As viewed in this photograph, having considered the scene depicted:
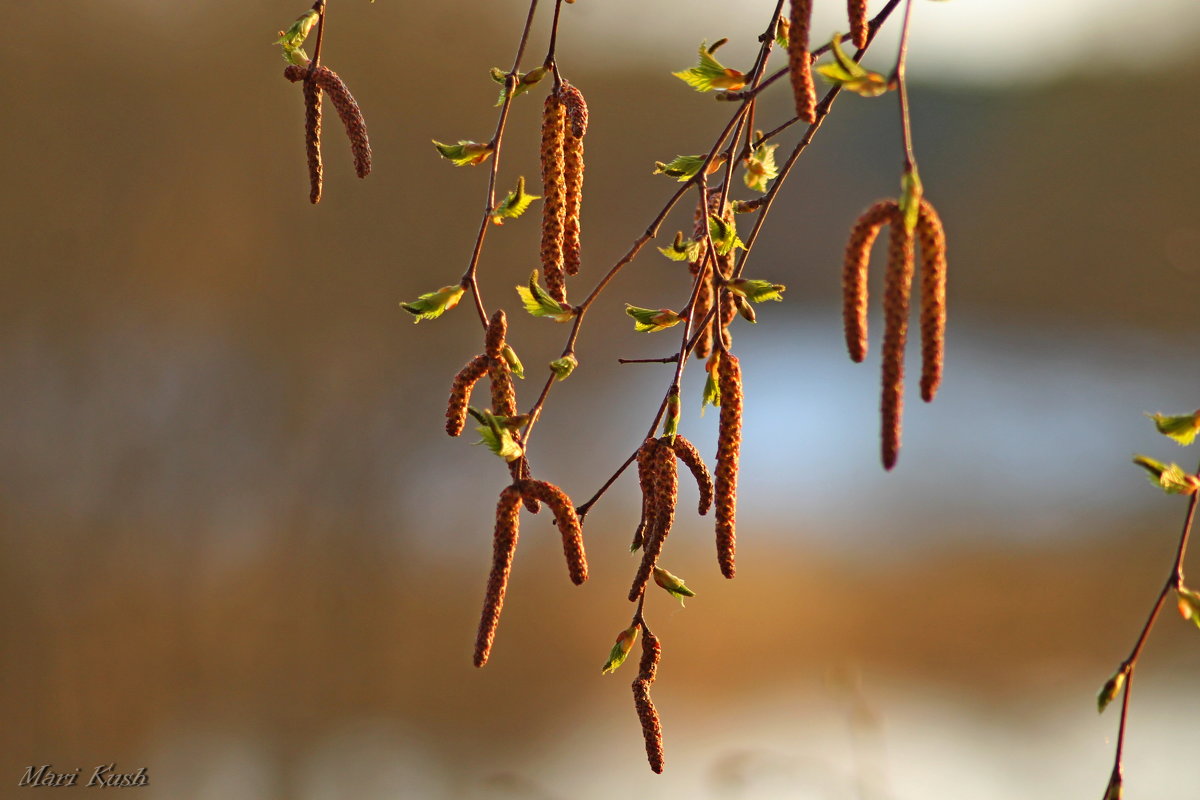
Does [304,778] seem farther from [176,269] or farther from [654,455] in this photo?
[654,455]

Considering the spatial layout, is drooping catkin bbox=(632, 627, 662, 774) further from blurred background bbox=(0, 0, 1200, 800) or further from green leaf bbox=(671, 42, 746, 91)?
blurred background bbox=(0, 0, 1200, 800)

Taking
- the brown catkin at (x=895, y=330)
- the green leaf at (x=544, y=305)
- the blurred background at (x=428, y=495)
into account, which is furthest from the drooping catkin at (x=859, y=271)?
the blurred background at (x=428, y=495)

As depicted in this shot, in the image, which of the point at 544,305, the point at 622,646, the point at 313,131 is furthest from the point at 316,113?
the point at 622,646

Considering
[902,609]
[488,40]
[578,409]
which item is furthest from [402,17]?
[902,609]
